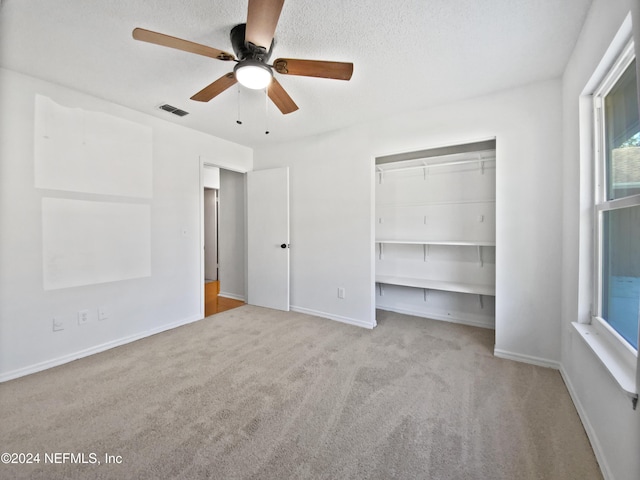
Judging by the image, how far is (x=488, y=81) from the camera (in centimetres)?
234

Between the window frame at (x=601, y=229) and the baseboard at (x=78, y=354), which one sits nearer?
the window frame at (x=601, y=229)

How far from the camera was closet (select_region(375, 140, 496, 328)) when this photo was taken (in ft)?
10.5

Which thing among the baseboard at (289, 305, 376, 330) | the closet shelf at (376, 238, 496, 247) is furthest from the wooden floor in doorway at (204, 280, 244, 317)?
the closet shelf at (376, 238, 496, 247)

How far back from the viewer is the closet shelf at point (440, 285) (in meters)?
3.04

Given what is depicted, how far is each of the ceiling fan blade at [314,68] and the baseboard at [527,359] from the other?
2665 mm

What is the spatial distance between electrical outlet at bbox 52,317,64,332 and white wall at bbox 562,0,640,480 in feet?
12.3

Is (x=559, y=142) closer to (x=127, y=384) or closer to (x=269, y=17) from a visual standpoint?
(x=269, y=17)

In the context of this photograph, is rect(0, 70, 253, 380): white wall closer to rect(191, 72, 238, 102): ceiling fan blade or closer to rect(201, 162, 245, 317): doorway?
rect(201, 162, 245, 317): doorway

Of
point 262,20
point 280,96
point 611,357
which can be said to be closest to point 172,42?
point 262,20

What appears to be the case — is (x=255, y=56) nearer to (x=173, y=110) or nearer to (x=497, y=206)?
(x=173, y=110)

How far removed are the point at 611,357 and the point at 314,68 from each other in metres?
2.29

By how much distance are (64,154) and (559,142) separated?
166 inches

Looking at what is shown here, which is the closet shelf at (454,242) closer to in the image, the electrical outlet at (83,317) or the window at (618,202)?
the window at (618,202)

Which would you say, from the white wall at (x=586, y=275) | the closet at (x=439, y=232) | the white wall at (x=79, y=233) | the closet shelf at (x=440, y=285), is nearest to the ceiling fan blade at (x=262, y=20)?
the white wall at (x=586, y=275)
